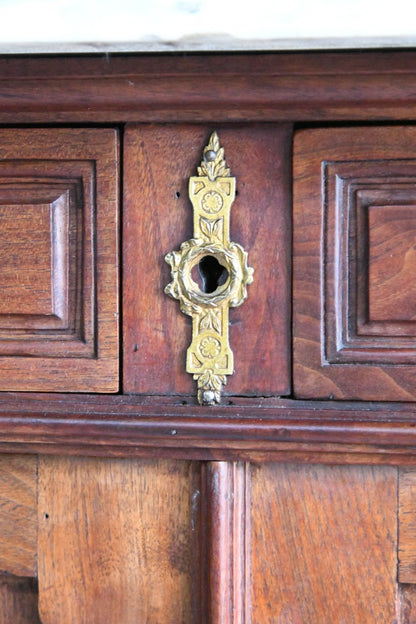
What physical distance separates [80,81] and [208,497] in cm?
26

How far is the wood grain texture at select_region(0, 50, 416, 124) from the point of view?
0.35 m

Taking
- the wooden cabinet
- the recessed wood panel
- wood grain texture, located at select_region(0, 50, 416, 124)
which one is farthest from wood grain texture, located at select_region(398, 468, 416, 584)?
wood grain texture, located at select_region(0, 50, 416, 124)

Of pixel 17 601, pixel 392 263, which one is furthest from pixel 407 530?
pixel 17 601

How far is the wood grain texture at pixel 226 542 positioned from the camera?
15.6 inches

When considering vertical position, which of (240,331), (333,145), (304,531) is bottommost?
(304,531)

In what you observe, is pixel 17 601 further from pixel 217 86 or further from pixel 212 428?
pixel 217 86

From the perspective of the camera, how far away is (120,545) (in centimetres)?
41

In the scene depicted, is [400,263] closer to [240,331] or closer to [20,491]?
[240,331]

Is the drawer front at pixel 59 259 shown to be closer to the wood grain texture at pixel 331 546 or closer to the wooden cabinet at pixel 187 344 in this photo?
the wooden cabinet at pixel 187 344

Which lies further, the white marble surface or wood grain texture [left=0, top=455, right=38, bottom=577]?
wood grain texture [left=0, top=455, right=38, bottom=577]

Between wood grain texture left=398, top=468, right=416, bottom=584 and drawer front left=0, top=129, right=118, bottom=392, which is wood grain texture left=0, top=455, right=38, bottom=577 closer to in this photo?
drawer front left=0, top=129, right=118, bottom=392

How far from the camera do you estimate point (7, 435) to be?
1.34 feet

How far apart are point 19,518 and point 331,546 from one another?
0.21 metres

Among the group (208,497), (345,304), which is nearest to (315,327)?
(345,304)
